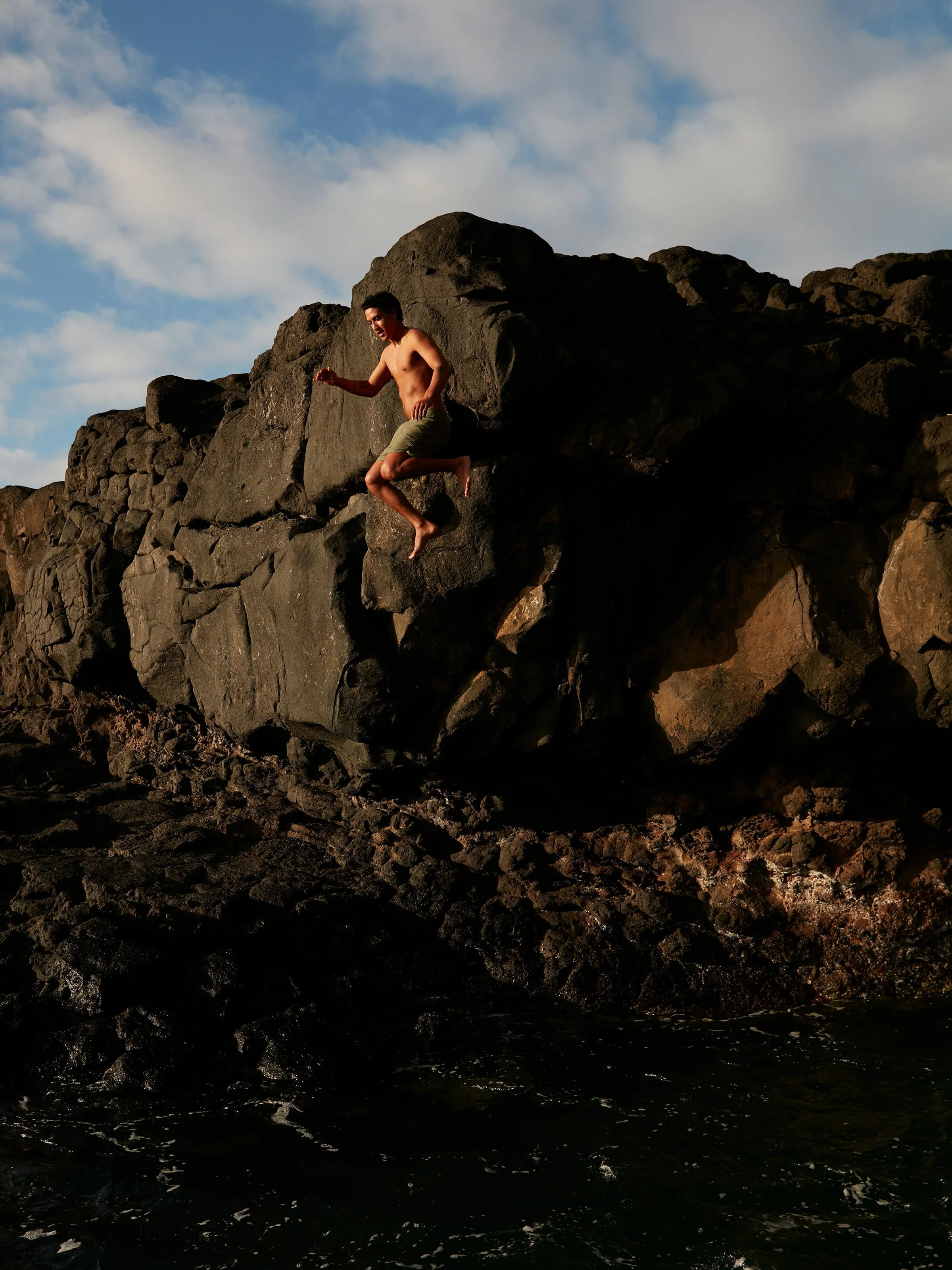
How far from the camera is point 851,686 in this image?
26.8 feet

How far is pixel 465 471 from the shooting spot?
8.21 m

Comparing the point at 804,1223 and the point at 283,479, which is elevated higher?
the point at 283,479

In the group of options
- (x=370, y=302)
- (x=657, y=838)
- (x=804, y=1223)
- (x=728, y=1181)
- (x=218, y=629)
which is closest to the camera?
(x=804, y=1223)

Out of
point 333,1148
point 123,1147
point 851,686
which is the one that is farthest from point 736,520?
point 123,1147

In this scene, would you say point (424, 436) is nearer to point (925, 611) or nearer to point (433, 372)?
point (433, 372)

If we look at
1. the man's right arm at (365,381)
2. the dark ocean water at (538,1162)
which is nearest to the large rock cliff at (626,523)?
the man's right arm at (365,381)

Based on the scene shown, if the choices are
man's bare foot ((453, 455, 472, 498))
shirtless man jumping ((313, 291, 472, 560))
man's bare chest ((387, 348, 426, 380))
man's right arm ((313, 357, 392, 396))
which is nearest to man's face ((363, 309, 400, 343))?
shirtless man jumping ((313, 291, 472, 560))

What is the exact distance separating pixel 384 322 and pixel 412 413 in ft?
2.42

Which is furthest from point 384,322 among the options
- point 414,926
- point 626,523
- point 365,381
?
point 414,926

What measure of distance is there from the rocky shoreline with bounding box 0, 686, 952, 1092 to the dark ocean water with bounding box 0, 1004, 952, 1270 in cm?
46

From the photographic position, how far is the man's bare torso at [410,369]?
8.05m

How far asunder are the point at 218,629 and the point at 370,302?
161 inches

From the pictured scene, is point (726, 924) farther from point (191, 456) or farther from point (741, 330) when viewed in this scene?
point (191, 456)

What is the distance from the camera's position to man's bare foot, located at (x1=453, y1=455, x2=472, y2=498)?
820 cm
